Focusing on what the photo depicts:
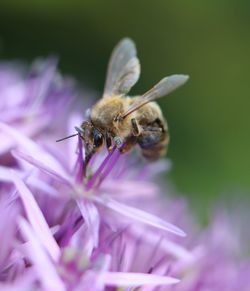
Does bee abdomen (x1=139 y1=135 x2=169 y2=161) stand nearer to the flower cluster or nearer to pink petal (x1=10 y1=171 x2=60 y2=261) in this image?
the flower cluster

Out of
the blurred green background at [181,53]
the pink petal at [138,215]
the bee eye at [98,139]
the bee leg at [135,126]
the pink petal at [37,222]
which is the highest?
the pink petal at [37,222]

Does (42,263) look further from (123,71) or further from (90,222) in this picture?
(123,71)

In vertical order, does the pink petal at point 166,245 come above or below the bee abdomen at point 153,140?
below

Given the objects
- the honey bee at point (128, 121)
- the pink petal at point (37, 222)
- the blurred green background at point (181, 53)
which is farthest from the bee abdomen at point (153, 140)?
the blurred green background at point (181, 53)

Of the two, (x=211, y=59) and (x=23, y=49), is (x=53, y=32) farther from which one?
(x=211, y=59)

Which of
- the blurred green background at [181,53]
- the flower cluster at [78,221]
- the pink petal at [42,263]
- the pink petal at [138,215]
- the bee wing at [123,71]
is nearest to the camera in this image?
the pink petal at [42,263]

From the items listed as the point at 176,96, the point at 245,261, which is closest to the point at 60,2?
the point at 176,96

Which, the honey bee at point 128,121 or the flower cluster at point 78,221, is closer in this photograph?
the flower cluster at point 78,221

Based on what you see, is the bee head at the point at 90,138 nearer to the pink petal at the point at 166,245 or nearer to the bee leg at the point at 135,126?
the bee leg at the point at 135,126
